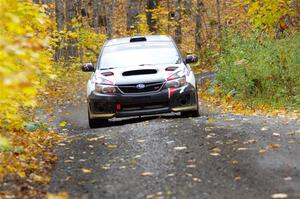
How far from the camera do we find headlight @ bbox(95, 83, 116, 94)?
36.0 feet

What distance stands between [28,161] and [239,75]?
8128 mm

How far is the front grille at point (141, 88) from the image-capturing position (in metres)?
10.9

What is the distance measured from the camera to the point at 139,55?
39.4 feet

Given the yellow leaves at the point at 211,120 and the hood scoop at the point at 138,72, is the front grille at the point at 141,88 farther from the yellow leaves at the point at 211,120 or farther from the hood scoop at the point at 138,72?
the yellow leaves at the point at 211,120

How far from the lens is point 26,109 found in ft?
51.1

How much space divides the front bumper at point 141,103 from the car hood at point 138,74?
26cm

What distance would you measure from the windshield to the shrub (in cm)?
269

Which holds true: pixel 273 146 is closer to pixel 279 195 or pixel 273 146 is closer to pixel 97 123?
pixel 279 195

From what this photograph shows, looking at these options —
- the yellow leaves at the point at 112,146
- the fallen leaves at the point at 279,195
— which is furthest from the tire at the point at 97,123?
the fallen leaves at the point at 279,195

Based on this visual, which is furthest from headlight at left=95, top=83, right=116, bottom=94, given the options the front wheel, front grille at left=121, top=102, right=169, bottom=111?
the front wheel

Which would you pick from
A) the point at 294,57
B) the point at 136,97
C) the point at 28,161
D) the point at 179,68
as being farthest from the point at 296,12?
the point at 28,161

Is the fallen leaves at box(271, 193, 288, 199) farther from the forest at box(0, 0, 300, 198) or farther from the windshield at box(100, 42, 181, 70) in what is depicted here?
the windshield at box(100, 42, 181, 70)

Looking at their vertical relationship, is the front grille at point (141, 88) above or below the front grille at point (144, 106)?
above

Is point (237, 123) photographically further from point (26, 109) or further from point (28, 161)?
point (26, 109)
